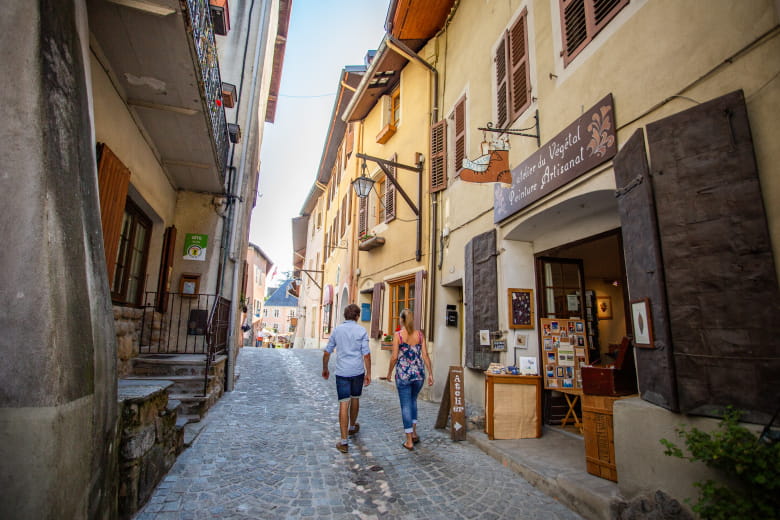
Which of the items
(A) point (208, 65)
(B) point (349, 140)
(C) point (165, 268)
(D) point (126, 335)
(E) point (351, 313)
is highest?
(B) point (349, 140)

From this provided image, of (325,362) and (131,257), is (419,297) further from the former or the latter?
(131,257)

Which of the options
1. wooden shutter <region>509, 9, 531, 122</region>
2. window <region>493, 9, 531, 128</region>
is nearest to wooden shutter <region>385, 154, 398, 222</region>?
window <region>493, 9, 531, 128</region>

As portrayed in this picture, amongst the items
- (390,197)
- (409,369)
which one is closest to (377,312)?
(390,197)

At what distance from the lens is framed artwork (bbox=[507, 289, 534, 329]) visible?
5586 millimetres

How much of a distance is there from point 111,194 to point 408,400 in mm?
4105

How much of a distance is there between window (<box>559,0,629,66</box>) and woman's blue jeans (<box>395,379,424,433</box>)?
427 centimetres

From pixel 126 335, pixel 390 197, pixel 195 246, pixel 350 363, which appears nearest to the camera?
pixel 350 363

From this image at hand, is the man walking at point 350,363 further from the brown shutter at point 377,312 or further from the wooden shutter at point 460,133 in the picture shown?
the brown shutter at point 377,312

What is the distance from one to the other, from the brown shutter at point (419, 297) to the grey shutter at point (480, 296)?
1570mm

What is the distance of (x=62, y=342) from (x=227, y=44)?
923 cm

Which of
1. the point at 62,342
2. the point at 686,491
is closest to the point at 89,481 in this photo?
the point at 62,342

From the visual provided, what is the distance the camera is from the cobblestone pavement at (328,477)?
3.00 meters

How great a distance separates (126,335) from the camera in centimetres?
581

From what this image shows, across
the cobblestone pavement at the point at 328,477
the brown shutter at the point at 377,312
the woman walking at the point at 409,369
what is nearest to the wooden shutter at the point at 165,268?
the cobblestone pavement at the point at 328,477
